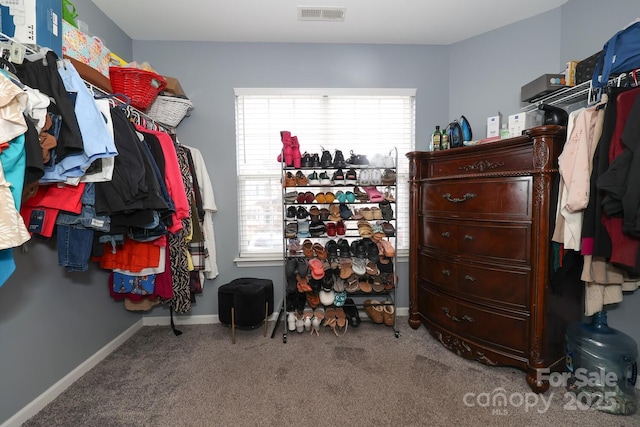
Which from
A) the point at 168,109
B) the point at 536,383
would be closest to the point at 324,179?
the point at 168,109

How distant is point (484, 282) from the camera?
5.77ft

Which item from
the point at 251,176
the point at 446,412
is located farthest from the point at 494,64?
the point at 446,412

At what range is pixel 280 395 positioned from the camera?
1.56 meters

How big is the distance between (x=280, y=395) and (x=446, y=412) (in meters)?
0.95

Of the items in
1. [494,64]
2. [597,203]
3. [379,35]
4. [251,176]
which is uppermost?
[379,35]

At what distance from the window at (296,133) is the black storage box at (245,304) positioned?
41cm

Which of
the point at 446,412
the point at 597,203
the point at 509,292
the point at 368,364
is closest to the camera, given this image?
the point at 597,203

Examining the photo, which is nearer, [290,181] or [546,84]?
[546,84]

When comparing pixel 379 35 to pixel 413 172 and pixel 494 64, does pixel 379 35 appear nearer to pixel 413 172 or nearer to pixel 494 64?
pixel 494 64

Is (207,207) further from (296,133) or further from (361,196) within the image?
(361,196)

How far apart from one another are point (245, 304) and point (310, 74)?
84.6 inches

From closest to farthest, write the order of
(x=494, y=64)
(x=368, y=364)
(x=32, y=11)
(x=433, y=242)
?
(x=32, y=11)
(x=368, y=364)
(x=433, y=242)
(x=494, y=64)

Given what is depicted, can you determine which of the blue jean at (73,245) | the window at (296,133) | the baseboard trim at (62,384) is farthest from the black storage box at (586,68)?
the baseboard trim at (62,384)

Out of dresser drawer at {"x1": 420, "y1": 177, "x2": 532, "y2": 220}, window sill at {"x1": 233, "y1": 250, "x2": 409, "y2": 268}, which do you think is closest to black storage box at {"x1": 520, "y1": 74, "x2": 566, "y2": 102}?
dresser drawer at {"x1": 420, "y1": 177, "x2": 532, "y2": 220}
